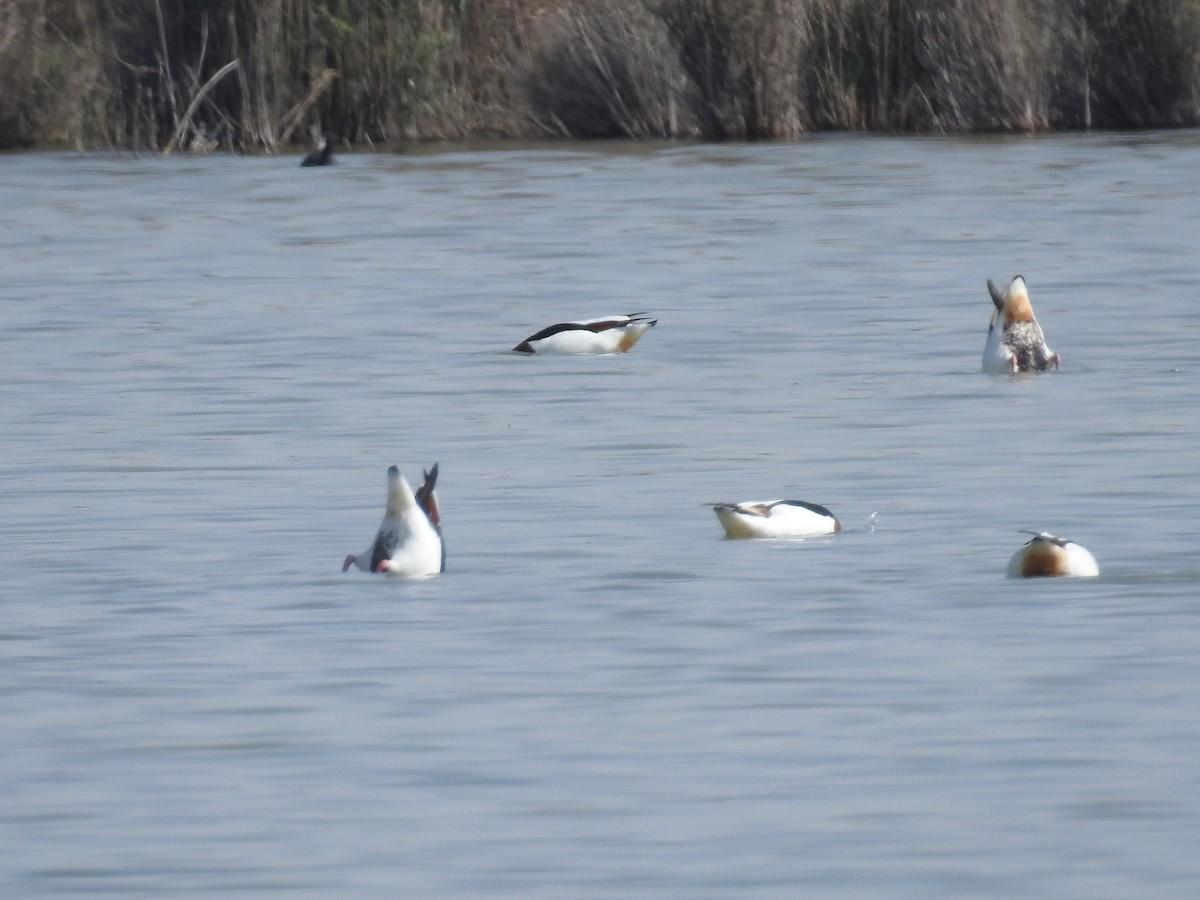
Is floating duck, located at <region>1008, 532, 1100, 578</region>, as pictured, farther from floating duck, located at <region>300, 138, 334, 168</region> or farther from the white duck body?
floating duck, located at <region>300, 138, 334, 168</region>

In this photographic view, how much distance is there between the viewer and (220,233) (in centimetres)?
1752

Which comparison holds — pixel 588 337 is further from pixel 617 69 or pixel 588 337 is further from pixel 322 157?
pixel 617 69

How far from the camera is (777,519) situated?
7176mm

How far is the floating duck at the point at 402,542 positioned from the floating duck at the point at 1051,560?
1.42 meters

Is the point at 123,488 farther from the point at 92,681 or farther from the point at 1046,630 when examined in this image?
the point at 1046,630

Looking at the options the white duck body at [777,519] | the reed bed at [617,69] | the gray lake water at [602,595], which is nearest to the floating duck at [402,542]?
the gray lake water at [602,595]

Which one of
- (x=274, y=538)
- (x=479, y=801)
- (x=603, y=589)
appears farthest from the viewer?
(x=274, y=538)

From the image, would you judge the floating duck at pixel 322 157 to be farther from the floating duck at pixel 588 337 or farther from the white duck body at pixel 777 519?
the white duck body at pixel 777 519

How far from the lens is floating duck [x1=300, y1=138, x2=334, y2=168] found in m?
21.6

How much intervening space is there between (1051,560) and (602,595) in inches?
42.0

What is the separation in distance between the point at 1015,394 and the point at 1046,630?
416cm

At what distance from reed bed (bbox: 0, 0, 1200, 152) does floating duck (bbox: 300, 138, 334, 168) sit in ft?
2.56

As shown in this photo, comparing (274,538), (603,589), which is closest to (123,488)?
(274,538)

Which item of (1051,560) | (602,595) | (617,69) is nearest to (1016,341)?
(1051,560)
